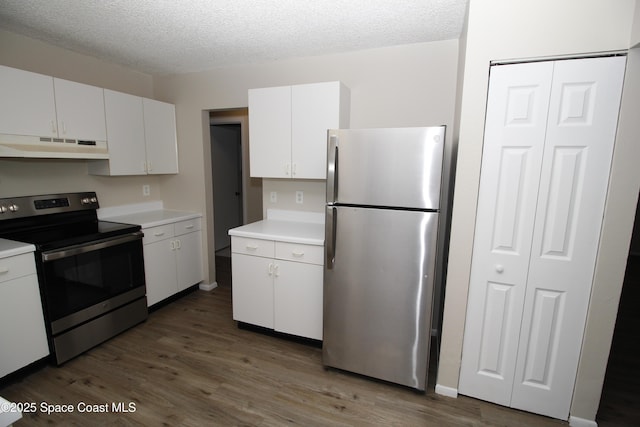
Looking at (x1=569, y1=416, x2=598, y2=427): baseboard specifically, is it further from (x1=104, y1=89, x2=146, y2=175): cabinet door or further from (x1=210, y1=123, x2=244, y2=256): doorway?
(x1=210, y1=123, x2=244, y2=256): doorway

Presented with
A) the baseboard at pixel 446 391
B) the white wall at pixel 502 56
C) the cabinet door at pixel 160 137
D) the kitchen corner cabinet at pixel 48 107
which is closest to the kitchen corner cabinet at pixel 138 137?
the cabinet door at pixel 160 137

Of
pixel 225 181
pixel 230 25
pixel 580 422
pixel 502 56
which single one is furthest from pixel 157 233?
pixel 580 422

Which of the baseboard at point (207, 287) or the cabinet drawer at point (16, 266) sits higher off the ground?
the cabinet drawer at point (16, 266)

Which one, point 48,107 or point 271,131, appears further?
point 271,131

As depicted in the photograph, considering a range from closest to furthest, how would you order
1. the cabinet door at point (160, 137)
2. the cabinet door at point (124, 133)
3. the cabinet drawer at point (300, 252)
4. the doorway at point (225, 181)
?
1. the cabinet drawer at point (300, 252)
2. the cabinet door at point (124, 133)
3. the cabinet door at point (160, 137)
4. the doorway at point (225, 181)

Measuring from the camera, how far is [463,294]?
1.91m

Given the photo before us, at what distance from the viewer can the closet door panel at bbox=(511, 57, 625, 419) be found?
5.16ft

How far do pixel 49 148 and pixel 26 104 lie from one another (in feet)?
1.08

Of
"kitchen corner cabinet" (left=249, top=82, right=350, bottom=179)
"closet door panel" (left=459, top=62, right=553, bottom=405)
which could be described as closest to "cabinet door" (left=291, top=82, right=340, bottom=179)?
"kitchen corner cabinet" (left=249, top=82, right=350, bottom=179)

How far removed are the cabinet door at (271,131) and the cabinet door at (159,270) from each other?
128 centimetres

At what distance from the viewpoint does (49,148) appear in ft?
7.68

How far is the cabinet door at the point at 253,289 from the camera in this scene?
2.56 metres

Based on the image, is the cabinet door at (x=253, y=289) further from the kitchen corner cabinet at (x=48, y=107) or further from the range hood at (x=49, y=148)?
the kitchen corner cabinet at (x=48, y=107)

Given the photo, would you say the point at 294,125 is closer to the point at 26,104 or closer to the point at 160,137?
the point at 160,137
